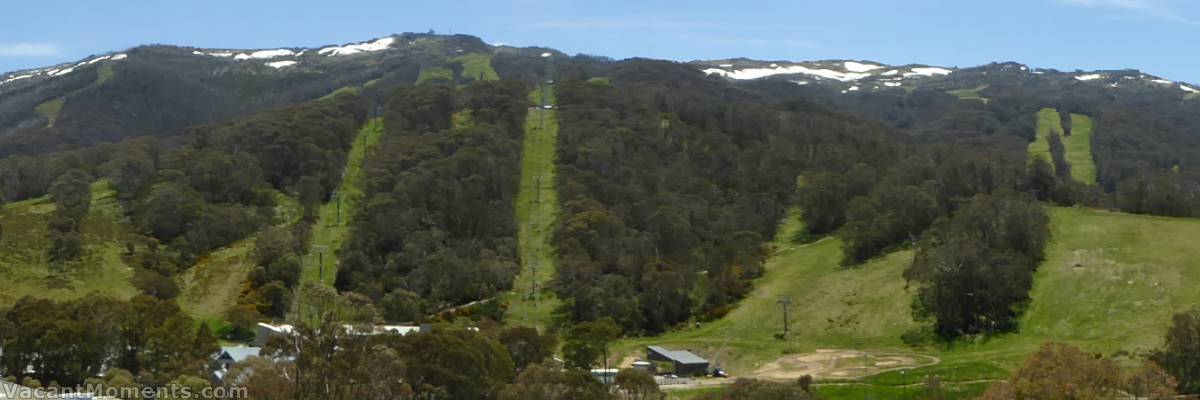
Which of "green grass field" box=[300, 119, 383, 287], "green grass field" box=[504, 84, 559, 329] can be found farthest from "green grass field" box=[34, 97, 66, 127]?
"green grass field" box=[504, 84, 559, 329]

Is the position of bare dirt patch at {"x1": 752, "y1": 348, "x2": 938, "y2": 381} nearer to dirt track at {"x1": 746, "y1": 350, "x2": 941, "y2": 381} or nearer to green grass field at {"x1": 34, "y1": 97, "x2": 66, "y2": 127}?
dirt track at {"x1": 746, "y1": 350, "x2": 941, "y2": 381}

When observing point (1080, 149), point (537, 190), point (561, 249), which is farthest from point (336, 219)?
point (1080, 149)

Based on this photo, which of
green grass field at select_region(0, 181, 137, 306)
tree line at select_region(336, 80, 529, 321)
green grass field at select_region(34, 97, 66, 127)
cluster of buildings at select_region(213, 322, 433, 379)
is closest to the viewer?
cluster of buildings at select_region(213, 322, 433, 379)

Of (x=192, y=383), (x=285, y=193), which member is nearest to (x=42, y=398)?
(x=192, y=383)

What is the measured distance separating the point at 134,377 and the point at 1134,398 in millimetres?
36928

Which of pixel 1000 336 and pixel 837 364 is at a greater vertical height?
pixel 1000 336

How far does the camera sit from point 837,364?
Answer: 199ft

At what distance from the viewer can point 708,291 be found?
75875mm

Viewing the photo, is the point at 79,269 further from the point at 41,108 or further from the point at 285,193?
the point at 41,108

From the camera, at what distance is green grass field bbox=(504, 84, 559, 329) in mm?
74000

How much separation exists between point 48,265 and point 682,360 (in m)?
38.0

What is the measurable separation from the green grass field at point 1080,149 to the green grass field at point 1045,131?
1890 mm

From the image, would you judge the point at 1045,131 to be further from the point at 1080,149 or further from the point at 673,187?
the point at 673,187

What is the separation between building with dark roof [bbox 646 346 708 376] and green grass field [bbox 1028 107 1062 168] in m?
81.1
